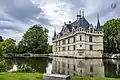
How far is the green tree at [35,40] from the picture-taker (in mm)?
55250

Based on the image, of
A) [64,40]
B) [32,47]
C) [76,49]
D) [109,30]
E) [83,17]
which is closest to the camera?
[76,49]

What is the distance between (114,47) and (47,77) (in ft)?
142

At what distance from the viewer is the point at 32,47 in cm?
5584

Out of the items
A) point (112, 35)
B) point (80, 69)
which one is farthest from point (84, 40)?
point (80, 69)

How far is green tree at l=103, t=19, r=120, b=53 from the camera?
45.8m

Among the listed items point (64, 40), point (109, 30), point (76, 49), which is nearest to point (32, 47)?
point (64, 40)

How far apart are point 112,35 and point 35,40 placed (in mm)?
24309

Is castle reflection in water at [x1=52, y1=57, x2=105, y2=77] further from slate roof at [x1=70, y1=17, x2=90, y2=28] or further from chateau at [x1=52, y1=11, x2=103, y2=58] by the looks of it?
slate roof at [x1=70, y1=17, x2=90, y2=28]

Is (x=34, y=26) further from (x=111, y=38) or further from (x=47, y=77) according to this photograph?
(x=47, y=77)

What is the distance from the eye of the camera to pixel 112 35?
4638cm

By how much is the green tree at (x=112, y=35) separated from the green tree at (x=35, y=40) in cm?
2018

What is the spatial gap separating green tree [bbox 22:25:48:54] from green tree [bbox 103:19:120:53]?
20.2m

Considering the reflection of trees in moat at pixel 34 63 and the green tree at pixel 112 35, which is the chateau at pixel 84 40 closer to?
the green tree at pixel 112 35

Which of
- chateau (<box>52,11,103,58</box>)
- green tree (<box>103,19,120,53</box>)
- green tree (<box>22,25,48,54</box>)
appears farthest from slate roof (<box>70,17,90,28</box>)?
green tree (<box>22,25,48,54</box>)
